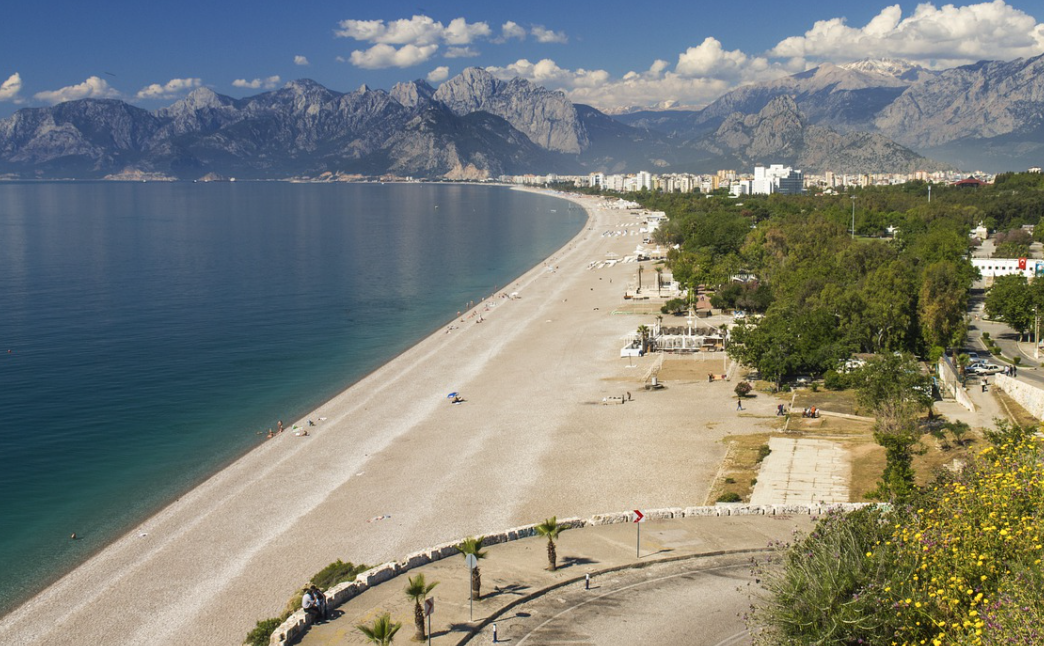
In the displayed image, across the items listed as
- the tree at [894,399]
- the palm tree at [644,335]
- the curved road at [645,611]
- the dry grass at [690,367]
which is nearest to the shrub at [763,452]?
the tree at [894,399]

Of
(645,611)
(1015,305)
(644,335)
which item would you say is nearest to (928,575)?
(645,611)

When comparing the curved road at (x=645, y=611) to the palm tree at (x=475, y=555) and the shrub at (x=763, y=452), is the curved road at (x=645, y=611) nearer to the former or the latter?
the palm tree at (x=475, y=555)

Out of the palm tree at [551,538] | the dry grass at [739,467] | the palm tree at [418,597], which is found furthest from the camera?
the dry grass at [739,467]

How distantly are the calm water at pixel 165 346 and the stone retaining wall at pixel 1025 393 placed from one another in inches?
1344

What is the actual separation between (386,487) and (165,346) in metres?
33.1

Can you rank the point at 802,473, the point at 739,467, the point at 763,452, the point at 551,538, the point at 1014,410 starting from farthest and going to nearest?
the point at 1014,410 < the point at 763,452 < the point at 739,467 < the point at 802,473 < the point at 551,538

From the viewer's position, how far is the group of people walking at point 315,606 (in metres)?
17.8

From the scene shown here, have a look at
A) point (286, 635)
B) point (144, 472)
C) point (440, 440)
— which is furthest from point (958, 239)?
point (286, 635)

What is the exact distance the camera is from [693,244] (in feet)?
337

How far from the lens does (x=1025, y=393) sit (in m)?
37.8

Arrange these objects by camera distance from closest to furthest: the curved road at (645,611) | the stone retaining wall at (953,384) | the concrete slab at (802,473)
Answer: the curved road at (645,611), the concrete slab at (802,473), the stone retaining wall at (953,384)

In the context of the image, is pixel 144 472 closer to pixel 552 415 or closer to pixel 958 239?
pixel 552 415

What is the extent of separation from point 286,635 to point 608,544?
8.54 m

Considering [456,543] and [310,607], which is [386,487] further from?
[310,607]
